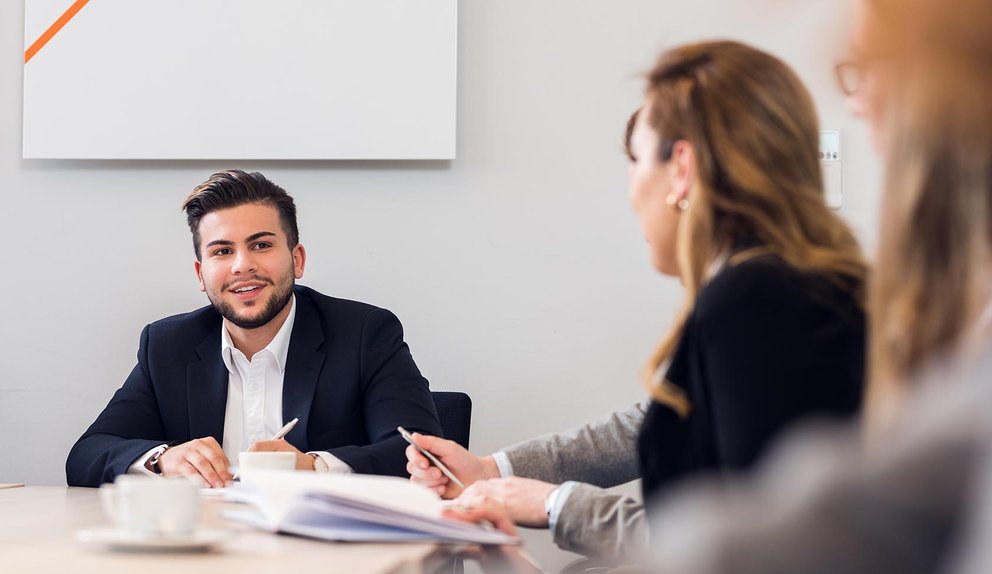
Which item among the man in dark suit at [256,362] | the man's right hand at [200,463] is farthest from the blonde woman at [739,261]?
the man in dark suit at [256,362]

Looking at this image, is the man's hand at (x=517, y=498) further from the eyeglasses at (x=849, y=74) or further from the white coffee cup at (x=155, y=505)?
the eyeglasses at (x=849, y=74)

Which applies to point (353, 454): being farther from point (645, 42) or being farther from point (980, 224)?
point (980, 224)

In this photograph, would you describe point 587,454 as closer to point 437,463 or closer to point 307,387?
point 437,463

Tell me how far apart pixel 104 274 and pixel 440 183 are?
3.20ft

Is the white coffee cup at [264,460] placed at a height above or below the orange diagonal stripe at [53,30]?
below

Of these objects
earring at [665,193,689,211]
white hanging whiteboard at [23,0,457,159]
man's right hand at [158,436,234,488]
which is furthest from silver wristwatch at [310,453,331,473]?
white hanging whiteboard at [23,0,457,159]

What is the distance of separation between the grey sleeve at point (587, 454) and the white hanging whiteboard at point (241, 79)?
3.69ft

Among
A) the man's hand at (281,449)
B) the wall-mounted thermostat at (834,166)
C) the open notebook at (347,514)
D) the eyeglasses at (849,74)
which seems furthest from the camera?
the wall-mounted thermostat at (834,166)

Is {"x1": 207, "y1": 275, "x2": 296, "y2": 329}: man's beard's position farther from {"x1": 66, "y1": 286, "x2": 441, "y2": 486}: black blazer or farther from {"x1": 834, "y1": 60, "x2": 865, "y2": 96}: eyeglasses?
{"x1": 834, "y1": 60, "x2": 865, "y2": 96}: eyeglasses

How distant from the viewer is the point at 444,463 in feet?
5.64

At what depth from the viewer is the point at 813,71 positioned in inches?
11.3

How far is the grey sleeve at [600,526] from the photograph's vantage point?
1327mm

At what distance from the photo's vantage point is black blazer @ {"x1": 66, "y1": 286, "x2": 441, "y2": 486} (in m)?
2.33

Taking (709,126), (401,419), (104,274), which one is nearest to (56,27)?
(104,274)
